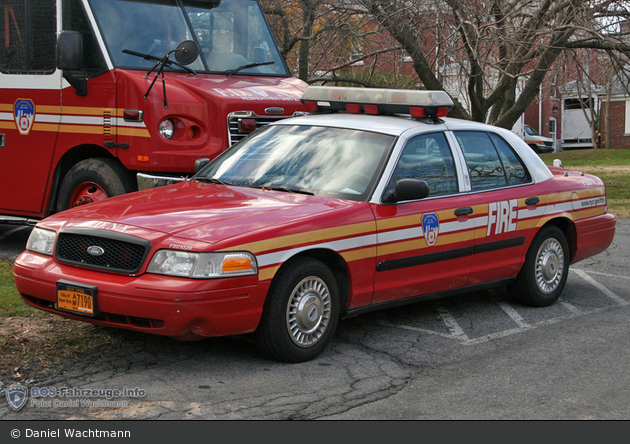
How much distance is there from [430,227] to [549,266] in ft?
5.80

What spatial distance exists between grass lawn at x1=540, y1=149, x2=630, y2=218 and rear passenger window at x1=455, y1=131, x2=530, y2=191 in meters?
7.85

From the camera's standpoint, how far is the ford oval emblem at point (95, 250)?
16.2 ft

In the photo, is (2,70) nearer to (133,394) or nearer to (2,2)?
(2,2)

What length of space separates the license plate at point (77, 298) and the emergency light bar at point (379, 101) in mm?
2949

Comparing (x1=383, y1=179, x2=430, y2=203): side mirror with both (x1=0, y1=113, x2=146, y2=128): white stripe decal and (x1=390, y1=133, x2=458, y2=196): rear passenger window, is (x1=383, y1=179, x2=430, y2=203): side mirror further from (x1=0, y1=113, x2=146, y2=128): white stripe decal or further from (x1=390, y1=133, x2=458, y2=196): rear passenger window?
(x1=0, y1=113, x2=146, y2=128): white stripe decal

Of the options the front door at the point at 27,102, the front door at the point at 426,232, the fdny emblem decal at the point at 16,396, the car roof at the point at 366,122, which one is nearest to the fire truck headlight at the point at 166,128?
the front door at the point at 27,102

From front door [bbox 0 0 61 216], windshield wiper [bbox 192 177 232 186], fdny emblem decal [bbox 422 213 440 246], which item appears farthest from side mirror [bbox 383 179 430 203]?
front door [bbox 0 0 61 216]

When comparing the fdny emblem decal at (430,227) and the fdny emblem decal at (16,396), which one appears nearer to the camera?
the fdny emblem decal at (16,396)

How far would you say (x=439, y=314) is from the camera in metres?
6.73

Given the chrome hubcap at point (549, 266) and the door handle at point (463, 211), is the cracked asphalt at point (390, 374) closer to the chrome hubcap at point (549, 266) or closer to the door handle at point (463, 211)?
the chrome hubcap at point (549, 266)

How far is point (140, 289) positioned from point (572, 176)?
4.58 m

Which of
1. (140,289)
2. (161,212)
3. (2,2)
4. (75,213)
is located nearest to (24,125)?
(2,2)

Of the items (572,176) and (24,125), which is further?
(24,125)

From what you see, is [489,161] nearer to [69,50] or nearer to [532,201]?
[532,201]
